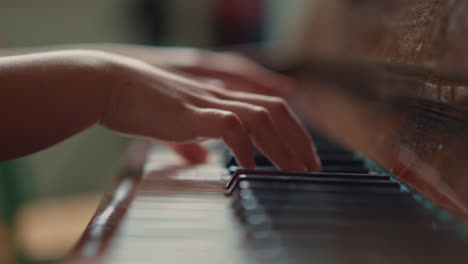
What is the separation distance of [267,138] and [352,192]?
0.13m

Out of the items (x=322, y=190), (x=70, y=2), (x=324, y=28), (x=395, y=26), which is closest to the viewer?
(x=322, y=190)

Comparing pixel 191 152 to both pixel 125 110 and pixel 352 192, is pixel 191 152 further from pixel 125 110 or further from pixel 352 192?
pixel 352 192

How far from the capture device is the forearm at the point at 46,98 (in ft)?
2.04

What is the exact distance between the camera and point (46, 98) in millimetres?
641

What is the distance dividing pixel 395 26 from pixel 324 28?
1.05 m

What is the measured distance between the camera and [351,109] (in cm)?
124

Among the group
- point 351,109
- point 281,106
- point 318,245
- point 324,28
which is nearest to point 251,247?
point 318,245

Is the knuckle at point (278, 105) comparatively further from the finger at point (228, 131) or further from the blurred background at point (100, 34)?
the blurred background at point (100, 34)

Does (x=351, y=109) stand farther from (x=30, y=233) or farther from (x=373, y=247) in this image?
(x=30, y=233)

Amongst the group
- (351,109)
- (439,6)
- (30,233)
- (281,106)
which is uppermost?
(439,6)

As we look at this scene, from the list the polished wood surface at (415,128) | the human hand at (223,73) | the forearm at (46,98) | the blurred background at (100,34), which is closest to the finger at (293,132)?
the polished wood surface at (415,128)

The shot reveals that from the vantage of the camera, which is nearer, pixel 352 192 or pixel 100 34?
pixel 352 192

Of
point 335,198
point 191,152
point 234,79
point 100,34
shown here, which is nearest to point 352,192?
point 335,198

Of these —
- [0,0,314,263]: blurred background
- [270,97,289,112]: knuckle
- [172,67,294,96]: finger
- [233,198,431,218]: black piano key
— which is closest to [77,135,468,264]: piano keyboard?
[233,198,431,218]: black piano key
